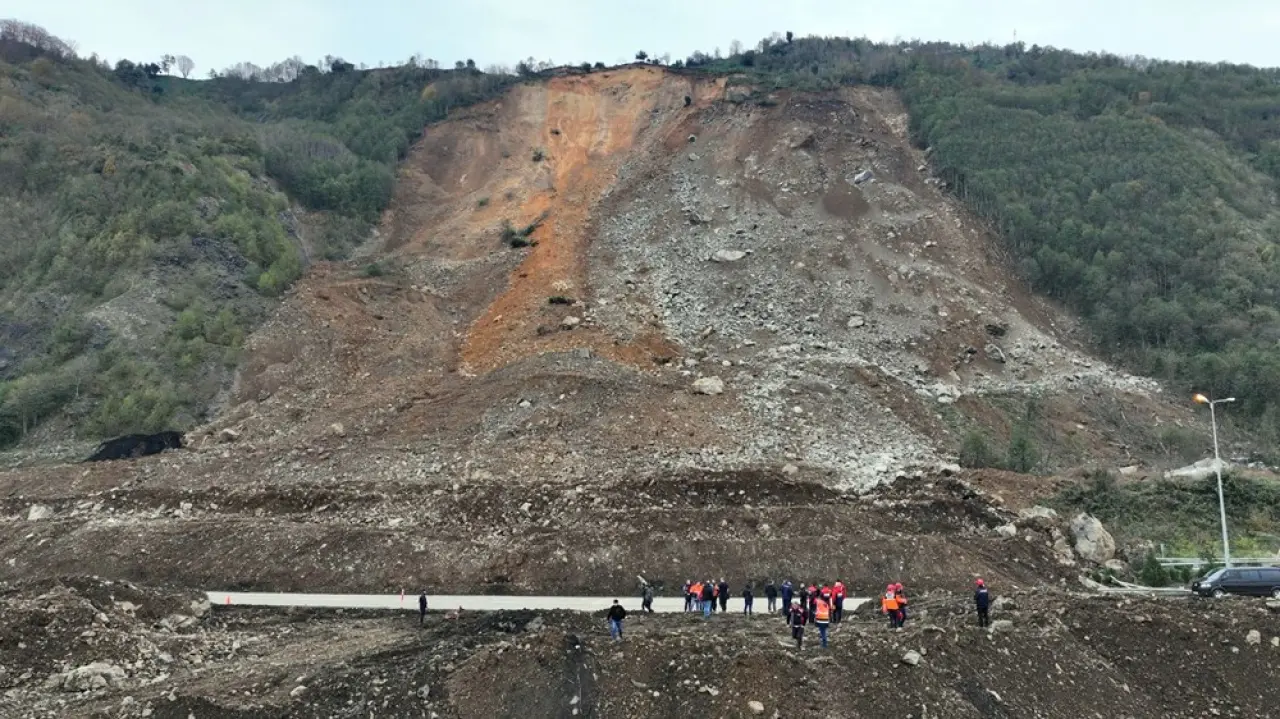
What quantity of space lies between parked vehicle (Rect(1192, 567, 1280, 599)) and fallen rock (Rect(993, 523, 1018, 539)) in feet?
13.7

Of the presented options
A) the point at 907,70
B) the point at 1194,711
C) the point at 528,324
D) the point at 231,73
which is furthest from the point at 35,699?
the point at 231,73

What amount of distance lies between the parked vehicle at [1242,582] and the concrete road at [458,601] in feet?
21.1

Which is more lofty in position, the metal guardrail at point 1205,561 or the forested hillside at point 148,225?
the forested hillside at point 148,225

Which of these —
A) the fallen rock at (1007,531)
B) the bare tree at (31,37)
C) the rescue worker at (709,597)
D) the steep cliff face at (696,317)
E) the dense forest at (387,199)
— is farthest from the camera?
the bare tree at (31,37)

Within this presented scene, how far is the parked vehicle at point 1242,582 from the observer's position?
1552 centimetres

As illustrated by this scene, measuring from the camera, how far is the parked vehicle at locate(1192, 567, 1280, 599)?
1552 centimetres

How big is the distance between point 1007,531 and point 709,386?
10852mm

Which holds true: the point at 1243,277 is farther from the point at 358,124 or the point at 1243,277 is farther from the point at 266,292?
the point at 358,124

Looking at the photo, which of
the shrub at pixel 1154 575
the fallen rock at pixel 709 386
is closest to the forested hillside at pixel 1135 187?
the shrub at pixel 1154 575

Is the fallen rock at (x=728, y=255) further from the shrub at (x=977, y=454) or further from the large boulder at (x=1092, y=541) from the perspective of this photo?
the large boulder at (x=1092, y=541)

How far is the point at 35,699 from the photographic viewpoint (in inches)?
468

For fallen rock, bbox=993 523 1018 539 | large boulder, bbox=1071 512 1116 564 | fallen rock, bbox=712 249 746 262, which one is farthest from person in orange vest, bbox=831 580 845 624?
fallen rock, bbox=712 249 746 262

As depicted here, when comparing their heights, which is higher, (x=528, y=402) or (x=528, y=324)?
(x=528, y=324)

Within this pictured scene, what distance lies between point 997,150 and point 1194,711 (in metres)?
38.8
